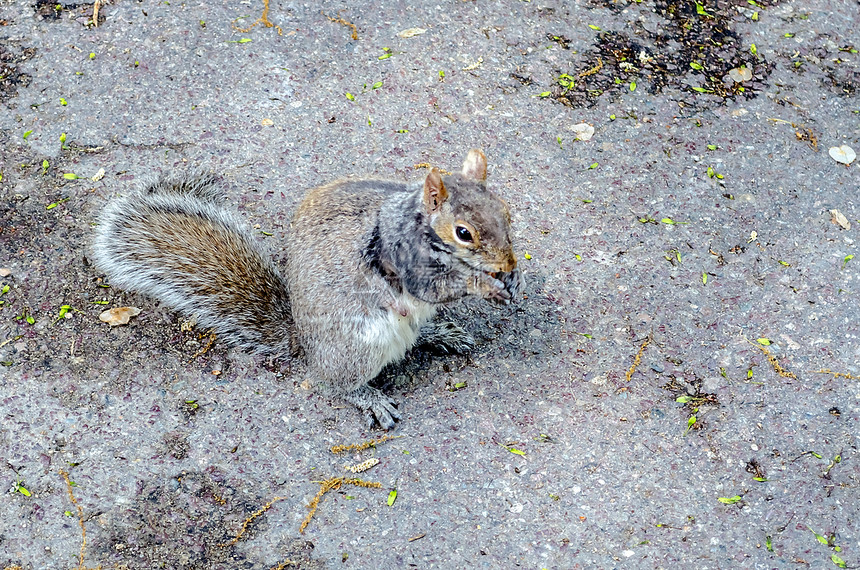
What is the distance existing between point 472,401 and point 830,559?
123 cm

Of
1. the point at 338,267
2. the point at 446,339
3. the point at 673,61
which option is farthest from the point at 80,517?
the point at 673,61

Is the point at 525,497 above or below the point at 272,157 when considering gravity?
below

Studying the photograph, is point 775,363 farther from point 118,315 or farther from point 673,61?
point 118,315

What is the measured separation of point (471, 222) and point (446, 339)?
70cm

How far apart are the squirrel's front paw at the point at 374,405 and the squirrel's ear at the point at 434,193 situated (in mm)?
731

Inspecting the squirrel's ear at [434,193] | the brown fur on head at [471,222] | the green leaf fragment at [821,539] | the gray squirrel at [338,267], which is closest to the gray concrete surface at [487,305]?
the green leaf fragment at [821,539]

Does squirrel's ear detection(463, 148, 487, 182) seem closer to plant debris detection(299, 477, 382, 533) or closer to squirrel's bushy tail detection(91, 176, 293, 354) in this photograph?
squirrel's bushy tail detection(91, 176, 293, 354)

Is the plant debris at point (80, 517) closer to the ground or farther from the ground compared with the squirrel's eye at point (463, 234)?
closer to the ground

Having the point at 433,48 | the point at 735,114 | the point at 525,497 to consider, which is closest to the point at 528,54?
the point at 433,48

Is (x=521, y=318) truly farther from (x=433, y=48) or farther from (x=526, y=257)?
(x=433, y=48)

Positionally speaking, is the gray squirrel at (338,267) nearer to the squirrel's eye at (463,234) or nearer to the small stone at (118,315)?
the squirrel's eye at (463,234)

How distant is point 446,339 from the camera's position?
299 cm

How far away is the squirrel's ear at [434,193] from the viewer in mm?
2369

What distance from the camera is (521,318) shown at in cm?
314
